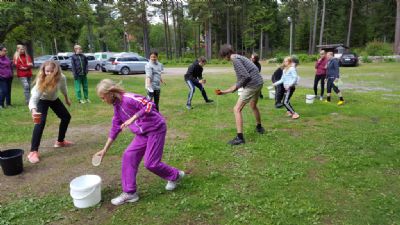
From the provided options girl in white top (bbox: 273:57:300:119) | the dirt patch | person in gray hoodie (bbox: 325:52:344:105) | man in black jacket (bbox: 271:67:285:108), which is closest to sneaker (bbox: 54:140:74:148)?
the dirt patch

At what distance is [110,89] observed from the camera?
3463mm

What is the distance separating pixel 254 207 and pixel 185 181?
1.09m

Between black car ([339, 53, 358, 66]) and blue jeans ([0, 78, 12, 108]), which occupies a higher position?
blue jeans ([0, 78, 12, 108])

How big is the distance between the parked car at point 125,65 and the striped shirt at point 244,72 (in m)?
19.4

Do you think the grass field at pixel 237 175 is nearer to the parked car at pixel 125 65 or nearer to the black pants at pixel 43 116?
the black pants at pixel 43 116

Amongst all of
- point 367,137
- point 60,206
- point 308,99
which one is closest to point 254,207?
point 60,206

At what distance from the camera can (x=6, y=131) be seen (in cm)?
722

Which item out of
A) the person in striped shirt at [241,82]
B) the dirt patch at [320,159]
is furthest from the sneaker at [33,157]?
the dirt patch at [320,159]

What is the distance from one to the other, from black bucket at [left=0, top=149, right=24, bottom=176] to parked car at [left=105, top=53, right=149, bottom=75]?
1970cm

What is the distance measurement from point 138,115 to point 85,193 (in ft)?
3.38

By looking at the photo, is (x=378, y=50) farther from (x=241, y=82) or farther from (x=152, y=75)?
(x=241, y=82)

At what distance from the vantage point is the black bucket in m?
4.62

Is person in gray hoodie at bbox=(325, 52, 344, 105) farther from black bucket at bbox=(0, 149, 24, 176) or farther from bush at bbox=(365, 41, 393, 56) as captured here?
bush at bbox=(365, 41, 393, 56)

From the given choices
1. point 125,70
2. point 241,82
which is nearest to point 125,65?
point 125,70
